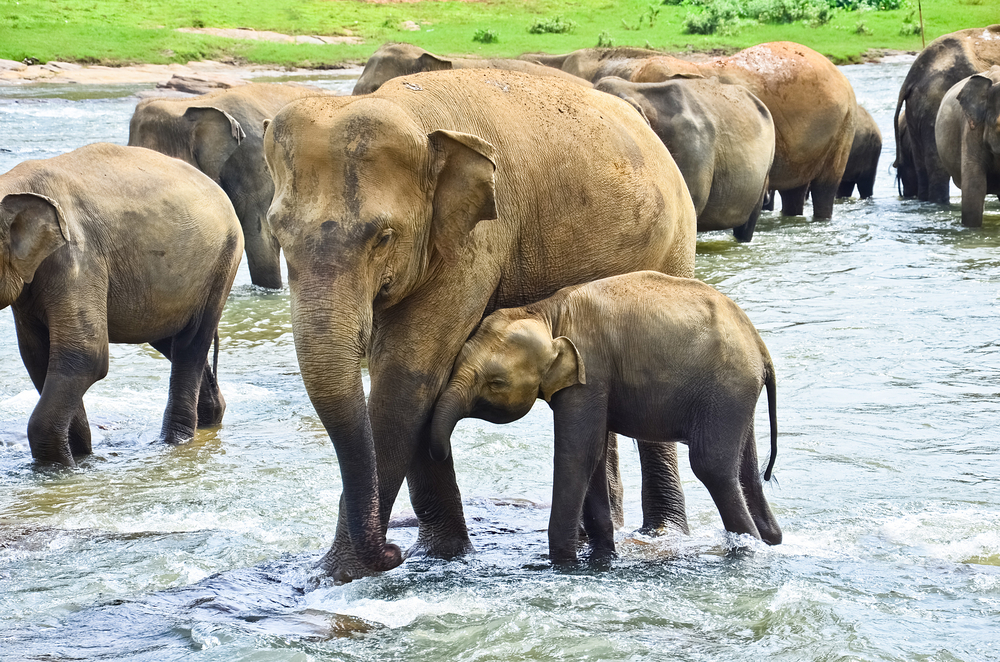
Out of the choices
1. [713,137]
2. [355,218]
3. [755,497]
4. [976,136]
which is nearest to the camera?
[355,218]

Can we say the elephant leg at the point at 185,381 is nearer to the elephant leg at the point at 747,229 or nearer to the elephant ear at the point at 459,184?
the elephant ear at the point at 459,184

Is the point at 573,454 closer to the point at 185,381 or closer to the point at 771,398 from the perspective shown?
the point at 771,398

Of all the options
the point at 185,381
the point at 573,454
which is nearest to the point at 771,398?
the point at 573,454

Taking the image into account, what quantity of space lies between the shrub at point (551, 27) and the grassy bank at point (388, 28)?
25 cm

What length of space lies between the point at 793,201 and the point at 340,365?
42.5 feet

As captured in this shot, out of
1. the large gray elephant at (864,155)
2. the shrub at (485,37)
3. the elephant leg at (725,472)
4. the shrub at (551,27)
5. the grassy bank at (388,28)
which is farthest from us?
the shrub at (551,27)

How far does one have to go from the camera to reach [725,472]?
188 inches

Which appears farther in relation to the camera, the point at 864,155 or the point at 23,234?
the point at 864,155

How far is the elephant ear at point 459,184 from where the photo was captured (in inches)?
164

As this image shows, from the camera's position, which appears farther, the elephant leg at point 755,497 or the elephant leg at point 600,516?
the elephant leg at point 755,497

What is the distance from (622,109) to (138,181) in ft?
9.94

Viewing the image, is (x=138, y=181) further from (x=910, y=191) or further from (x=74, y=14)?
(x=74, y=14)

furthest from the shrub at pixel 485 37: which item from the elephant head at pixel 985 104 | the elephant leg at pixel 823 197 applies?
the elephant head at pixel 985 104

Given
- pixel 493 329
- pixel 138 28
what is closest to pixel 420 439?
pixel 493 329
